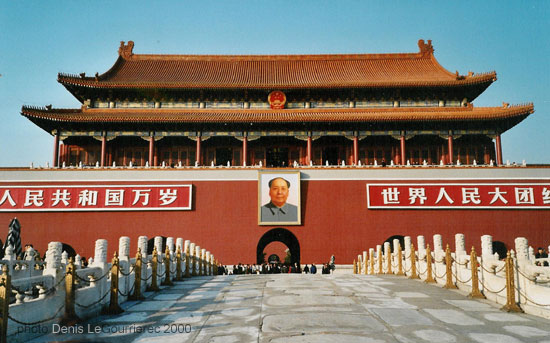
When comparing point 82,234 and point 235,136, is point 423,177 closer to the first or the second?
point 235,136

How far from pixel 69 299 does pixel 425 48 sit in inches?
1080

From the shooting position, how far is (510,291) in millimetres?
8359

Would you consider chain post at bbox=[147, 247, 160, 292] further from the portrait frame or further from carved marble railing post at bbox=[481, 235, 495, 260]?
the portrait frame

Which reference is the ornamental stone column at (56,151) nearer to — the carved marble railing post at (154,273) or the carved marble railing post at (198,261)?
the carved marble railing post at (198,261)

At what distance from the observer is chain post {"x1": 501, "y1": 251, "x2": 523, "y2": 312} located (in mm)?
8266

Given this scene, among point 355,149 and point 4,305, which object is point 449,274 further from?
point 355,149

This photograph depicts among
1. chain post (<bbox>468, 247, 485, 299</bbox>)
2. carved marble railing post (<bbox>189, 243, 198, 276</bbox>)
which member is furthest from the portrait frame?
chain post (<bbox>468, 247, 485, 299</bbox>)

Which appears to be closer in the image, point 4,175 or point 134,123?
point 4,175

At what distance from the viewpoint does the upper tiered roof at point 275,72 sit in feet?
82.2

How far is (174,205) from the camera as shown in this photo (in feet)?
71.2

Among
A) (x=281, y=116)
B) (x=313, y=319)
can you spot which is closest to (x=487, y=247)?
(x=313, y=319)

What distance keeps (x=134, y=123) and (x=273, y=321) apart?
18.8 meters

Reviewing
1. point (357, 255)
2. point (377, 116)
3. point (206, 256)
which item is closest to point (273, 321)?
point (206, 256)

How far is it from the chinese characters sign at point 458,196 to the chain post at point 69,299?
16.1 meters
